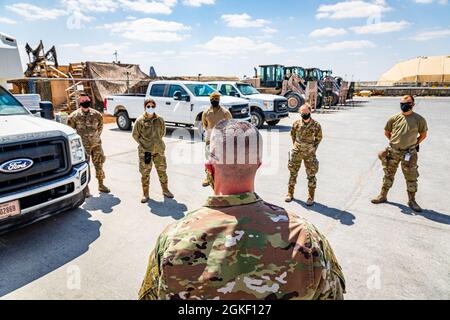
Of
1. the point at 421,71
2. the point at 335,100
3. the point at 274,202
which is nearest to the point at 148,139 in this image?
the point at 274,202

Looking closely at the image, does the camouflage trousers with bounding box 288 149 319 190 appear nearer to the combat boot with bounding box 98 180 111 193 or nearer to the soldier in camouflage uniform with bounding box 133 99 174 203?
the soldier in camouflage uniform with bounding box 133 99 174 203

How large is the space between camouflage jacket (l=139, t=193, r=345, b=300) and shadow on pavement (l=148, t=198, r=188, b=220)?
3288 mm

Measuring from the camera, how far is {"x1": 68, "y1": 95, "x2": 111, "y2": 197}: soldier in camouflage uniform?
525cm

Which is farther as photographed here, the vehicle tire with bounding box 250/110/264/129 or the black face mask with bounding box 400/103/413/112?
the vehicle tire with bounding box 250/110/264/129

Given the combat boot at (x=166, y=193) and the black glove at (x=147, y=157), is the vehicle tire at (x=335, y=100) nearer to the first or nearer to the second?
the combat boot at (x=166, y=193)

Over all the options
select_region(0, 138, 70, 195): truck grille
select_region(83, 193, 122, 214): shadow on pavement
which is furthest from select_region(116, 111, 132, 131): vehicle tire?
select_region(0, 138, 70, 195): truck grille

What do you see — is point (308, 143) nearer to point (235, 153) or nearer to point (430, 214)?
point (430, 214)

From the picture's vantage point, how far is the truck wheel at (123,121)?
12125mm

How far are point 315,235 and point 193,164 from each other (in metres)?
6.18

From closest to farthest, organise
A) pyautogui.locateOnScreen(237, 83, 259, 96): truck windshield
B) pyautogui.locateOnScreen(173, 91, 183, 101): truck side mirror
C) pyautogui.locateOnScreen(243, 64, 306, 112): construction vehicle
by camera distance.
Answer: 1. pyautogui.locateOnScreen(173, 91, 183, 101): truck side mirror
2. pyautogui.locateOnScreen(237, 83, 259, 96): truck windshield
3. pyautogui.locateOnScreen(243, 64, 306, 112): construction vehicle

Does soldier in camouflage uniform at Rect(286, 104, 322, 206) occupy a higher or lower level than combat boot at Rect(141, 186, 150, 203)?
higher

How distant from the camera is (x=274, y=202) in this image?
5062mm

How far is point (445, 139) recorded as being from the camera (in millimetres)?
10289

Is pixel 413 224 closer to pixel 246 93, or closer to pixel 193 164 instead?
pixel 193 164
